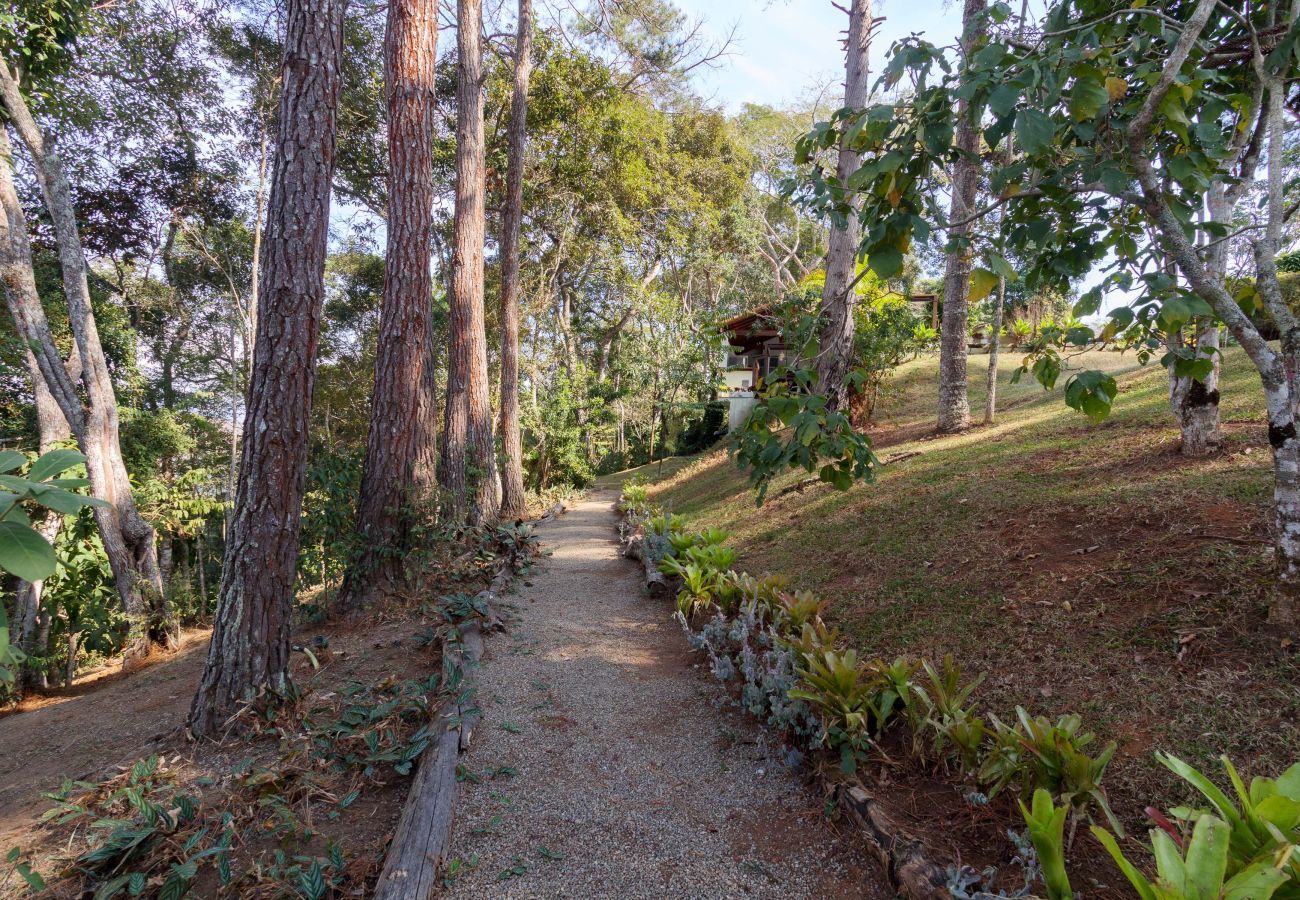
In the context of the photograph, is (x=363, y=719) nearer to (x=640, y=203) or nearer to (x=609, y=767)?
(x=609, y=767)


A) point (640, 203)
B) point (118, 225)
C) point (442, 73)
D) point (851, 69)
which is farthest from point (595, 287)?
point (851, 69)

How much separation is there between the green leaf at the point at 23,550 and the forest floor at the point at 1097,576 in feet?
9.42

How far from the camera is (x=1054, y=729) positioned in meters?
2.03

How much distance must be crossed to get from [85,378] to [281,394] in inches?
243

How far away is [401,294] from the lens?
5.55 meters

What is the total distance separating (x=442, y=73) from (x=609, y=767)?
50.6 ft

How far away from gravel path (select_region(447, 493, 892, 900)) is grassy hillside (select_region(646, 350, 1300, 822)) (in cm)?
109

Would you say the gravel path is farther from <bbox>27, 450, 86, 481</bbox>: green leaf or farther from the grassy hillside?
<bbox>27, 450, 86, 481</bbox>: green leaf

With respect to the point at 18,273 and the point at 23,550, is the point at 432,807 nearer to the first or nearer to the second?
the point at 23,550

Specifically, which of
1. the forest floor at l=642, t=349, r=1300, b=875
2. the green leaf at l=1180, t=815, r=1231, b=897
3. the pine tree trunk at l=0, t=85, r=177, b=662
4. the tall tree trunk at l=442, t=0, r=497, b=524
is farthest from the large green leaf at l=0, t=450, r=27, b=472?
the pine tree trunk at l=0, t=85, r=177, b=662

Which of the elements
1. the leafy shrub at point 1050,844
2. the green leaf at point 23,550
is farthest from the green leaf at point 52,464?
the leafy shrub at point 1050,844

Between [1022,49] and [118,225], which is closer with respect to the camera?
[1022,49]

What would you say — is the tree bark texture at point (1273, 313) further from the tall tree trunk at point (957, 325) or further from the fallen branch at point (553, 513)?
the fallen branch at point (553, 513)

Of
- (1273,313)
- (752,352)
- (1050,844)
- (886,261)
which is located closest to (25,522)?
(886,261)
